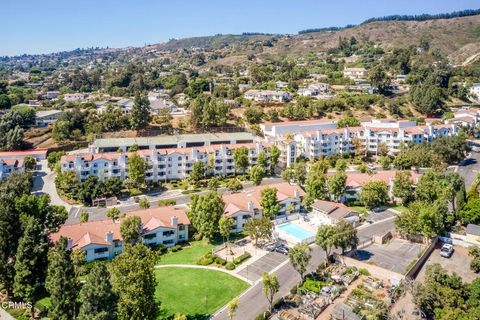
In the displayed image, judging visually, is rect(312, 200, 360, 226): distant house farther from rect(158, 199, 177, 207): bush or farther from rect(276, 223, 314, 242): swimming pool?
rect(158, 199, 177, 207): bush

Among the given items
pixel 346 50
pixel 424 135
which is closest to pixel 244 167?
pixel 424 135

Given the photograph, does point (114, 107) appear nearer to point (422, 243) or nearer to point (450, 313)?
point (422, 243)

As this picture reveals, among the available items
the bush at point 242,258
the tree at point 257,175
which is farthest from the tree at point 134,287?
the tree at point 257,175

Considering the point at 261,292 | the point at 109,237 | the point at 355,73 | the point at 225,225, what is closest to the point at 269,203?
the point at 225,225

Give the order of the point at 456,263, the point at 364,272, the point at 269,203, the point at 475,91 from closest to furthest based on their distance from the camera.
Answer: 1. the point at 364,272
2. the point at 456,263
3. the point at 269,203
4. the point at 475,91

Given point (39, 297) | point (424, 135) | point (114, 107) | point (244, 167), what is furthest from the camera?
point (114, 107)

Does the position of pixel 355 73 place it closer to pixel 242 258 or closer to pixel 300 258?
pixel 242 258
